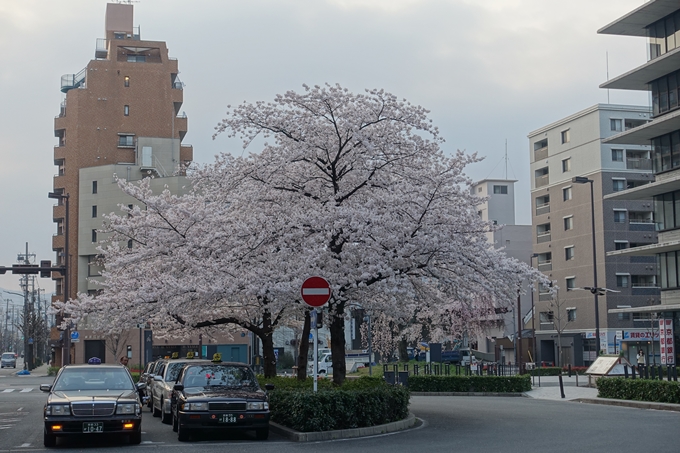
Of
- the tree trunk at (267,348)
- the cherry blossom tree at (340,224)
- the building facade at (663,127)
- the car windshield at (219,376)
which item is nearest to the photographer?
the car windshield at (219,376)

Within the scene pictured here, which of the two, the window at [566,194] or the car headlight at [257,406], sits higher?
the window at [566,194]

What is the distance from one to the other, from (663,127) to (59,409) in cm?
3588

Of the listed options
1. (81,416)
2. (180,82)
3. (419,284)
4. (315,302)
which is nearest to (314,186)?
(419,284)

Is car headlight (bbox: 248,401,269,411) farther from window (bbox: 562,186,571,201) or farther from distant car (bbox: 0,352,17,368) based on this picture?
distant car (bbox: 0,352,17,368)

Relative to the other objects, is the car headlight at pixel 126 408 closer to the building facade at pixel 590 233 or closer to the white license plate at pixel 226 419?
the white license plate at pixel 226 419

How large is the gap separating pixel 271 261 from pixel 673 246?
2873 centimetres

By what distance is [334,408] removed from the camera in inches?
634

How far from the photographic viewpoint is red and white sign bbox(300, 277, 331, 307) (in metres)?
16.1

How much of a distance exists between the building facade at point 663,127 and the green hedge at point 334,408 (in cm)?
2749

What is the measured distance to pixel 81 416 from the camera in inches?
560

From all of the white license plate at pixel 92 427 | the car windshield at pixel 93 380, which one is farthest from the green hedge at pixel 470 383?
the white license plate at pixel 92 427

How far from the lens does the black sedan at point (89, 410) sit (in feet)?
46.5

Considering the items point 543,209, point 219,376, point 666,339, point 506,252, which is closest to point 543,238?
point 543,209

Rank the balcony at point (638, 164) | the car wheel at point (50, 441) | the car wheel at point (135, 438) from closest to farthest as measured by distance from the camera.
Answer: the car wheel at point (50, 441), the car wheel at point (135, 438), the balcony at point (638, 164)
